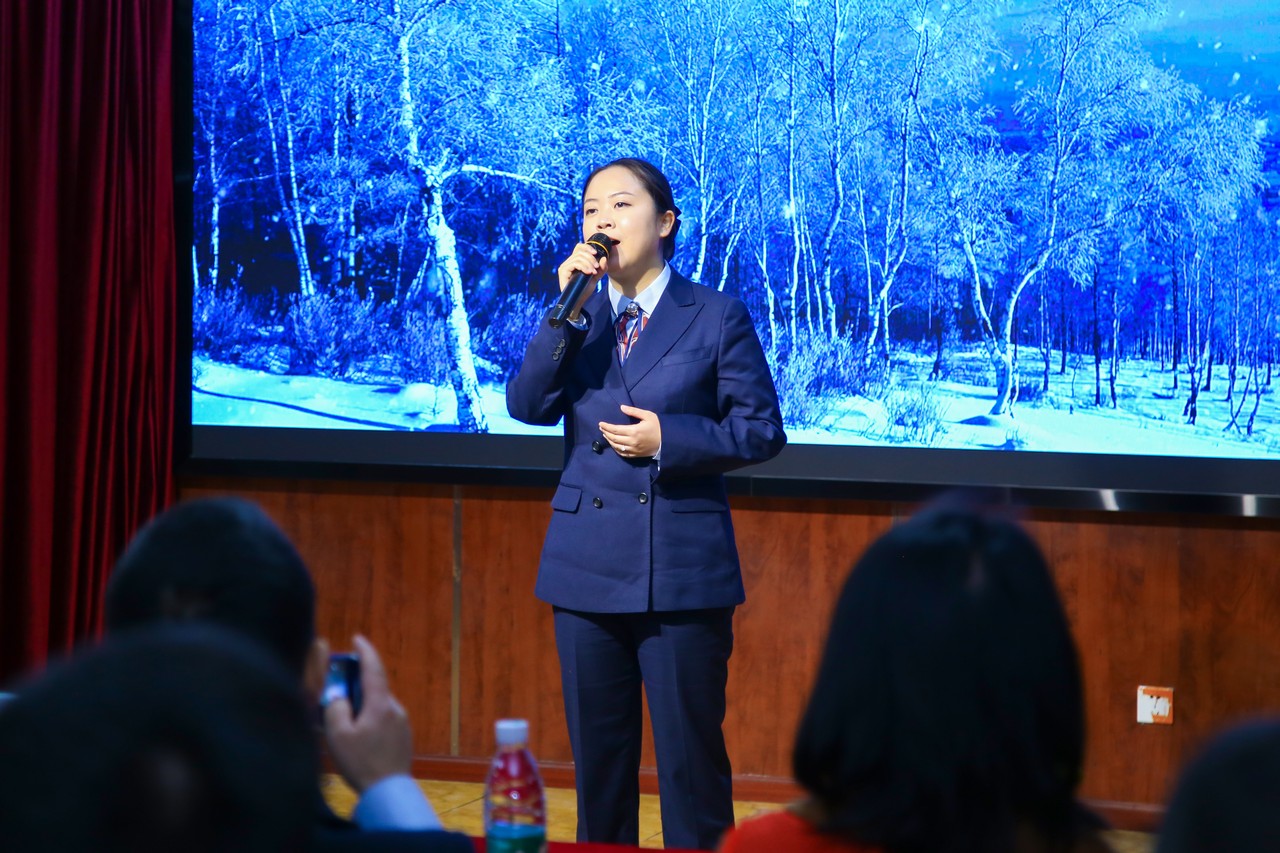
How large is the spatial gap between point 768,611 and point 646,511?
4.44 feet

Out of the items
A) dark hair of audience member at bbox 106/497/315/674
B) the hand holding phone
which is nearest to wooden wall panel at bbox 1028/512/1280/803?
the hand holding phone

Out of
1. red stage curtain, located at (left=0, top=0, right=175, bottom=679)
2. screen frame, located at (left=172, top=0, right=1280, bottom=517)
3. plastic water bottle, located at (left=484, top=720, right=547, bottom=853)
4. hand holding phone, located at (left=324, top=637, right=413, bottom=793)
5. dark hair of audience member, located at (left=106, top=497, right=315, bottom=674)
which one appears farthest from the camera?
red stage curtain, located at (left=0, top=0, right=175, bottom=679)

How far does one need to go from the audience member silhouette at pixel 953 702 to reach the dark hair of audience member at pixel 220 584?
39 cm

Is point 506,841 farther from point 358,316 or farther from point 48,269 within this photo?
point 48,269

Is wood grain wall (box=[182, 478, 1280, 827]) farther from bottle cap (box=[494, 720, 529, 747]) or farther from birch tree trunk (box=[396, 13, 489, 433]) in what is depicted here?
bottle cap (box=[494, 720, 529, 747])

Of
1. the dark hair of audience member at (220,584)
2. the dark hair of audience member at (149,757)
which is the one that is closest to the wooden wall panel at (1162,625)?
the dark hair of audience member at (220,584)

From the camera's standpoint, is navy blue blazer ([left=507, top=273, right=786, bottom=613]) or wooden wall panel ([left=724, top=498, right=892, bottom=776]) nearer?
navy blue blazer ([left=507, top=273, right=786, bottom=613])

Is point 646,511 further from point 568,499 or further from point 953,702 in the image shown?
point 953,702

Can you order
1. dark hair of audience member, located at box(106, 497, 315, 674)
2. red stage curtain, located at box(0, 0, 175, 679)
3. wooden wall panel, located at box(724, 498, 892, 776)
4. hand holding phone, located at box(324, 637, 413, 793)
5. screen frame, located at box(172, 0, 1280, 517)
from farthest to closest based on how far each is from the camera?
red stage curtain, located at box(0, 0, 175, 679) < wooden wall panel, located at box(724, 498, 892, 776) < screen frame, located at box(172, 0, 1280, 517) < hand holding phone, located at box(324, 637, 413, 793) < dark hair of audience member, located at box(106, 497, 315, 674)

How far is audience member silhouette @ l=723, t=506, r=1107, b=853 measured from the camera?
2.60ft

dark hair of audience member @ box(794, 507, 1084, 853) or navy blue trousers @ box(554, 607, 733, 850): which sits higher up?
dark hair of audience member @ box(794, 507, 1084, 853)

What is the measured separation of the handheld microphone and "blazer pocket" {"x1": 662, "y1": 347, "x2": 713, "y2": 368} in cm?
20

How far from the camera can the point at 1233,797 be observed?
0.49 meters

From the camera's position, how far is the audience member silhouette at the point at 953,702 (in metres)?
0.79
